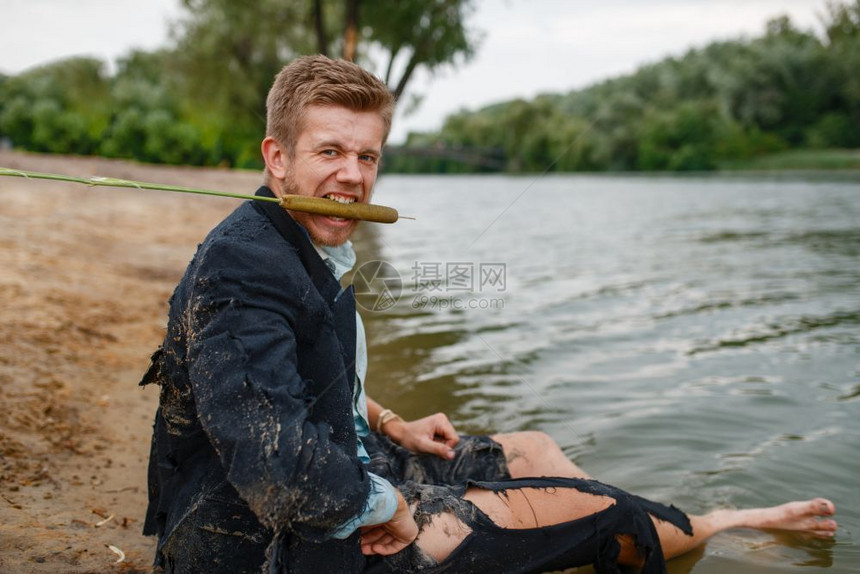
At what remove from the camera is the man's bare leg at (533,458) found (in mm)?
2597

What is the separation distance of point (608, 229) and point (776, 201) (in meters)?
9.05

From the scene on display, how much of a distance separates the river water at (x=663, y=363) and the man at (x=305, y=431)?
37.1 inches

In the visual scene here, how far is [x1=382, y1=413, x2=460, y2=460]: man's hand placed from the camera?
2496 millimetres

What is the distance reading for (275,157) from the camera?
6.61 feet

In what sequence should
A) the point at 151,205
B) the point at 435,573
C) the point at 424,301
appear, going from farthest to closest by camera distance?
the point at 151,205 < the point at 424,301 < the point at 435,573

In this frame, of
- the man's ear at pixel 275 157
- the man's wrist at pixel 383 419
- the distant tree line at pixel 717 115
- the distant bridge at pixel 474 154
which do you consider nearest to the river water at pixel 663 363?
the man's wrist at pixel 383 419

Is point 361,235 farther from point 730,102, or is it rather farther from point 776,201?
point 730,102

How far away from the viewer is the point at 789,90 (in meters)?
60.8

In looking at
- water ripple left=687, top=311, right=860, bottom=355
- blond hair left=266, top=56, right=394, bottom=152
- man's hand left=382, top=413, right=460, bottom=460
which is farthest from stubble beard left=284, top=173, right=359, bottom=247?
water ripple left=687, top=311, right=860, bottom=355

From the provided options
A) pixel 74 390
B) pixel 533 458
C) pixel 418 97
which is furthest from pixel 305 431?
pixel 418 97

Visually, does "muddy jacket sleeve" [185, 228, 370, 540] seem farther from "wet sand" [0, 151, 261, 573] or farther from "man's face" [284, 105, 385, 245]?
"wet sand" [0, 151, 261, 573]

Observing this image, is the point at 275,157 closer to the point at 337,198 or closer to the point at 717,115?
the point at 337,198

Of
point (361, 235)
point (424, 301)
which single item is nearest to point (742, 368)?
point (424, 301)

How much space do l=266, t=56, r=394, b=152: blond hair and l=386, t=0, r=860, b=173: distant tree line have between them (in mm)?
49743
